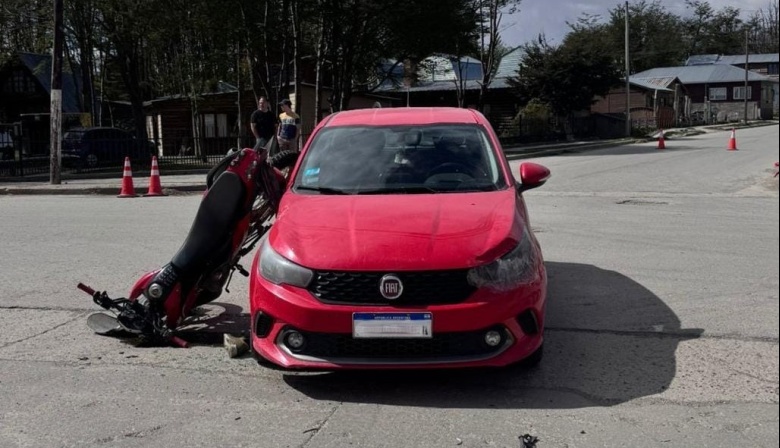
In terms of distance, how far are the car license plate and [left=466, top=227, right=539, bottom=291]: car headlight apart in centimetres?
36

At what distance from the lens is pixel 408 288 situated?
4.15 metres

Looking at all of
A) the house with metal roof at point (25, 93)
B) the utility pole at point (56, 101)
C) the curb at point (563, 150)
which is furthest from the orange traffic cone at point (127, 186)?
the house with metal roof at point (25, 93)

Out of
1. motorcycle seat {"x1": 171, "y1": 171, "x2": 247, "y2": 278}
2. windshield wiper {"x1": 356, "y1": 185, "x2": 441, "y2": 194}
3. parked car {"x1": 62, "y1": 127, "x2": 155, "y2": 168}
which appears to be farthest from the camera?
parked car {"x1": 62, "y1": 127, "x2": 155, "y2": 168}

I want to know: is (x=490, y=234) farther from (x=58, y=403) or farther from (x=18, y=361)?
(x=18, y=361)

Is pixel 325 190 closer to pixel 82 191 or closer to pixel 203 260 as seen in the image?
pixel 203 260

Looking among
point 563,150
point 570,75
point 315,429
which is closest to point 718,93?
point 570,75

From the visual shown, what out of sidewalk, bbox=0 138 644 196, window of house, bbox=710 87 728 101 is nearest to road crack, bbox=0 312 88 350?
sidewalk, bbox=0 138 644 196

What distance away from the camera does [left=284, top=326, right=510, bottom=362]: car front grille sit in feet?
13.7

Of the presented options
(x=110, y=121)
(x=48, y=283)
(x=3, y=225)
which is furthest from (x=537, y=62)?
(x=48, y=283)

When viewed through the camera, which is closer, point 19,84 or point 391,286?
point 391,286

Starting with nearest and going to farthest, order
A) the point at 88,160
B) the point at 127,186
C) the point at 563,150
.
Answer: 1. the point at 127,186
2. the point at 88,160
3. the point at 563,150

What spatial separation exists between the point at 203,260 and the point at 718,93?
8764 cm

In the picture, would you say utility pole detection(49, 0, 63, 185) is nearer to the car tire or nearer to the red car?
the car tire

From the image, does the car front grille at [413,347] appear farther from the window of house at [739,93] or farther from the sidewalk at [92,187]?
the window of house at [739,93]
